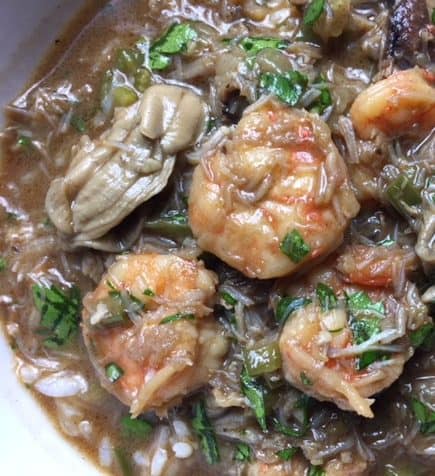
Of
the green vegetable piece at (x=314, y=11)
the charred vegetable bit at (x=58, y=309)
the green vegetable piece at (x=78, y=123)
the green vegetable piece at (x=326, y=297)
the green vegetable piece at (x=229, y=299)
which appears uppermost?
Answer: the green vegetable piece at (x=314, y=11)

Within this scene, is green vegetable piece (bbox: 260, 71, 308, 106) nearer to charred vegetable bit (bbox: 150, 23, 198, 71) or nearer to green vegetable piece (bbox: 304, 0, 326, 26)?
green vegetable piece (bbox: 304, 0, 326, 26)

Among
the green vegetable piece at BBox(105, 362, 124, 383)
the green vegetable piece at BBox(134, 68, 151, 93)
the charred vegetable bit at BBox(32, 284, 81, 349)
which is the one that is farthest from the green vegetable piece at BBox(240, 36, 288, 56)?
the green vegetable piece at BBox(105, 362, 124, 383)

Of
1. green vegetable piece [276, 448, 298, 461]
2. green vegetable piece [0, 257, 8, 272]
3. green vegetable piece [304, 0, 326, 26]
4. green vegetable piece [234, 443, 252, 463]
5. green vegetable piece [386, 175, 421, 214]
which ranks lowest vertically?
green vegetable piece [234, 443, 252, 463]

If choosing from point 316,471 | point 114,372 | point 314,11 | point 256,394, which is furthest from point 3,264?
point 314,11

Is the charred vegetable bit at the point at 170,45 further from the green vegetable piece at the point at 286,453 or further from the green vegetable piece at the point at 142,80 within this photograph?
the green vegetable piece at the point at 286,453

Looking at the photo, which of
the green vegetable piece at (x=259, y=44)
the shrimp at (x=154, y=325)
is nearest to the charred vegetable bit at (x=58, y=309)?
the shrimp at (x=154, y=325)

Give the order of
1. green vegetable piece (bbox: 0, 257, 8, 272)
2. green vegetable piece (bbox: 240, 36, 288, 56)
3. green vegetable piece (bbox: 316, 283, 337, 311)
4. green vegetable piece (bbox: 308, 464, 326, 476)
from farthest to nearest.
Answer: green vegetable piece (bbox: 0, 257, 8, 272) → green vegetable piece (bbox: 240, 36, 288, 56) → green vegetable piece (bbox: 308, 464, 326, 476) → green vegetable piece (bbox: 316, 283, 337, 311)
